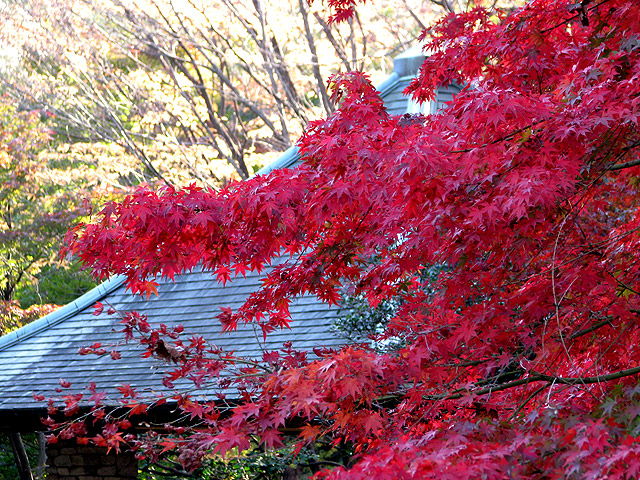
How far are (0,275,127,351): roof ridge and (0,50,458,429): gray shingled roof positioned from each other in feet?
0.04

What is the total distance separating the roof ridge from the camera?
8.20 metres

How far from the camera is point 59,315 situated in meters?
8.26

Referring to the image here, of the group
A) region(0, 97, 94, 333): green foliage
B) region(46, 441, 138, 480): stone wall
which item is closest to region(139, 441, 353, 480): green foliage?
region(46, 441, 138, 480): stone wall

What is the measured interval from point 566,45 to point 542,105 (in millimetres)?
1239

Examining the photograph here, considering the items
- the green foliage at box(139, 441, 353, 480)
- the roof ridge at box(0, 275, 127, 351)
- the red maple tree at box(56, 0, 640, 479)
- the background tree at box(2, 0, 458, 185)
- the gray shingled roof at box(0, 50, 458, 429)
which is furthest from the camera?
the background tree at box(2, 0, 458, 185)

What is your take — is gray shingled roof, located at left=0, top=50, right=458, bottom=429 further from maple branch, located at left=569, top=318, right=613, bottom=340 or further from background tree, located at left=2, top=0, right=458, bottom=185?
background tree, located at left=2, top=0, right=458, bottom=185

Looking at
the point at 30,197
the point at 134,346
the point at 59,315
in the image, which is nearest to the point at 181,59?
the point at 30,197

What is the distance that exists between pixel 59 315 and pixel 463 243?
6244 millimetres

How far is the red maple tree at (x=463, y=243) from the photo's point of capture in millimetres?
2861

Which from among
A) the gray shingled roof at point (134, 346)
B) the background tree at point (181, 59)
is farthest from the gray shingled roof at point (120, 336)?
the background tree at point (181, 59)

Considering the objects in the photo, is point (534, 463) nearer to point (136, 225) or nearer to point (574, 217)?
point (574, 217)

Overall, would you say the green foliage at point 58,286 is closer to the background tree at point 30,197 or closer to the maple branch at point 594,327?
the background tree at point 30,197

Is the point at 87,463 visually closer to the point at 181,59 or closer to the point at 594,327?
the point at 594,327

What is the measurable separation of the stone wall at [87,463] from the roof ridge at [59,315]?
181cm
